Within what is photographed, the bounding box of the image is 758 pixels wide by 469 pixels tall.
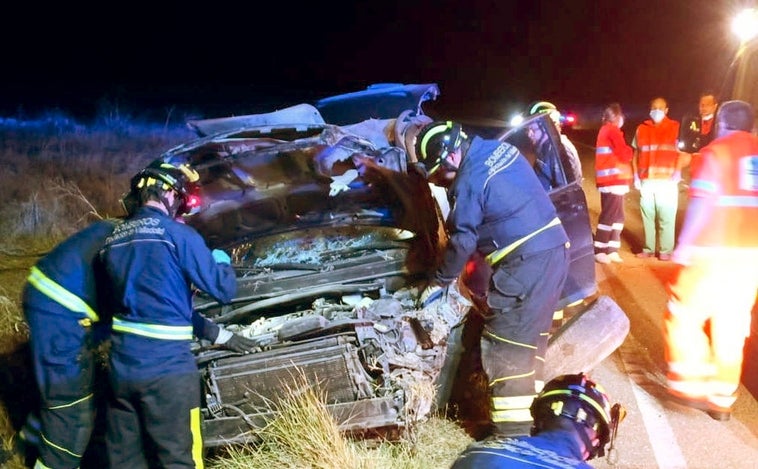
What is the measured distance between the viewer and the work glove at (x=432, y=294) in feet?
10.8

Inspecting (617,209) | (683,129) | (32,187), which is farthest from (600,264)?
(32,187)

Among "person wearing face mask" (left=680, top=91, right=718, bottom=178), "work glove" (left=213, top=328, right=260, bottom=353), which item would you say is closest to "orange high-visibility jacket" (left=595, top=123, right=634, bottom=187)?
"person wearing face mask" (left=680, top=91, right=718, bottom=178)

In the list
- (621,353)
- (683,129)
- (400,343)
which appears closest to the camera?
(400,343)

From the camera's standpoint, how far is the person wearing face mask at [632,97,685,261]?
5875 mm

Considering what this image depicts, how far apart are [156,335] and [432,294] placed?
1.47m

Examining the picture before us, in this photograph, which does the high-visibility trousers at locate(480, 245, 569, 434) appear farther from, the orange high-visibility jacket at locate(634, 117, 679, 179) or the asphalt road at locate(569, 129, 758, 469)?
the orange high-visibility jacket at locate(634, 117, 679, 179)

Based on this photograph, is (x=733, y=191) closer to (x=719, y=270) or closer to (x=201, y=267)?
(x=719, y=270)

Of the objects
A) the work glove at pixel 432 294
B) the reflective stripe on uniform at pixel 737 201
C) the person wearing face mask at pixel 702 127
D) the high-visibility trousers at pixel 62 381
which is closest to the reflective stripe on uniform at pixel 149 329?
the high-visibility trousers at pixel 62 381

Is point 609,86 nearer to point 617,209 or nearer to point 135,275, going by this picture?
point 617,209

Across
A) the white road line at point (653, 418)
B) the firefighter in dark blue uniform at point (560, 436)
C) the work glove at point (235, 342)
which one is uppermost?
the firefighter in dark blue uniform at point (560, 436)

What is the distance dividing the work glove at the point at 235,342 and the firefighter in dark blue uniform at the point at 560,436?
177cm

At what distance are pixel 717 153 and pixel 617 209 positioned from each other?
2.58m

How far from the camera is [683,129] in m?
6.52

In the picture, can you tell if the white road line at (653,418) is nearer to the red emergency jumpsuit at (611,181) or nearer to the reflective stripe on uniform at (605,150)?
the red emergency jumpsuit at (611,181)
